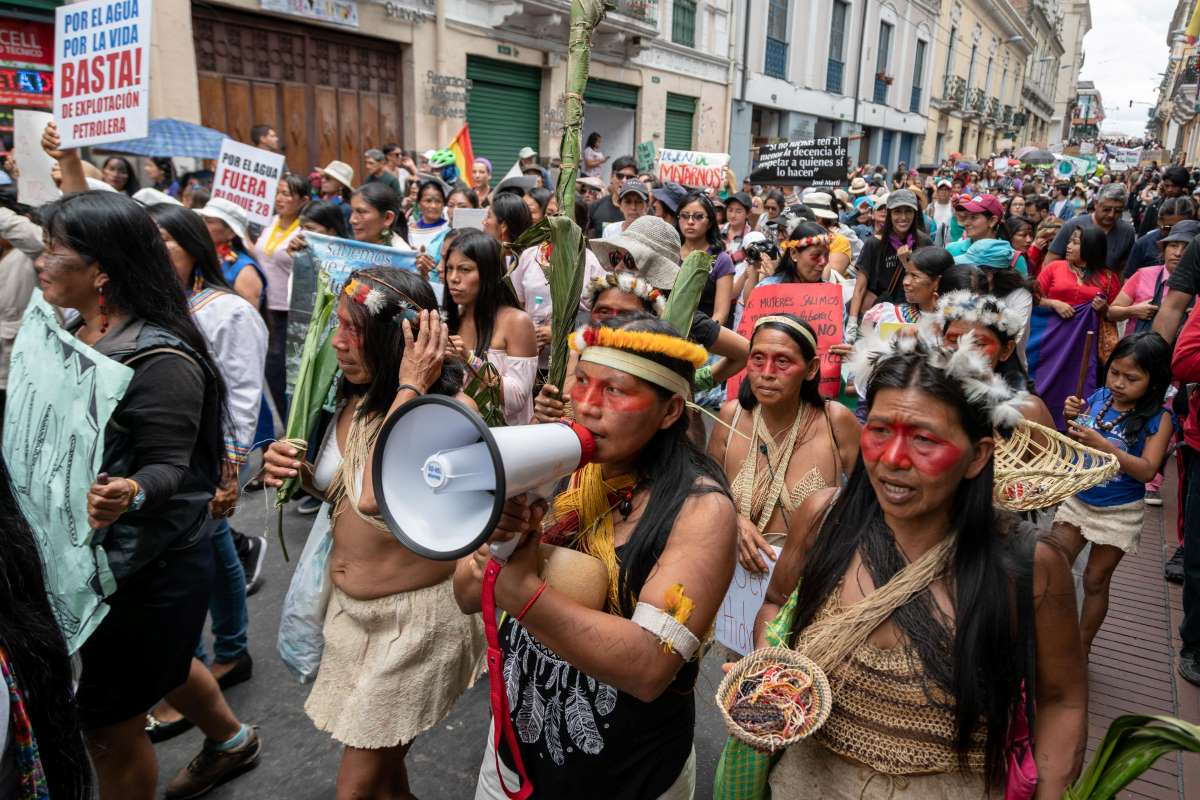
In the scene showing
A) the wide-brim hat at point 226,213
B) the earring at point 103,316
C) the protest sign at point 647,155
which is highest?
the protest sign at point 647,155

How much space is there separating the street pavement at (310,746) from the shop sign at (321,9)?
10417 millimetres

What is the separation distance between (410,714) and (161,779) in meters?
1.31

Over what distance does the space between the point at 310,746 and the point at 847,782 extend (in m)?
2.33

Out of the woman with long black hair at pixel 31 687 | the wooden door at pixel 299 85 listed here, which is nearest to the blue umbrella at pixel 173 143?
the wooden door at pixel 299 85

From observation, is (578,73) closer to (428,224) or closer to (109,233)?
(109,233)

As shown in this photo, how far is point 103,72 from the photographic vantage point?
4883mm

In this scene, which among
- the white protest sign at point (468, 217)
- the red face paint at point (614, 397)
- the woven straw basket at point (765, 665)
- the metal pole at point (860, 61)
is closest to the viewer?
the woven straw basket at point (765, 665)

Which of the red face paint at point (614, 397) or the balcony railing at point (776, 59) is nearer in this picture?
the red face paint at point (614, 397)

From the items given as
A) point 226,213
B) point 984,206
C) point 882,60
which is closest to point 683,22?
point 984,206

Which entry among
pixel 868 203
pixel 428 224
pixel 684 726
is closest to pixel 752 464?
pixel 684 726

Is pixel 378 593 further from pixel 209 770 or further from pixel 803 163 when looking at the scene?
pixel 803 163

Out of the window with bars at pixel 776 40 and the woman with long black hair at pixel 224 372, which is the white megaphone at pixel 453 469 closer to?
the woman with long black hair at pixel 224 372

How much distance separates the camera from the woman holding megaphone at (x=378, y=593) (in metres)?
2.33

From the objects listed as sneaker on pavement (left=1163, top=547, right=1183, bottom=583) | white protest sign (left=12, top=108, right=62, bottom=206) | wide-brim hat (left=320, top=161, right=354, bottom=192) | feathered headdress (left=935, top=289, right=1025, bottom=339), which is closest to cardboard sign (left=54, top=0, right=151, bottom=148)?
white protest sign (left=12, top=108, right=62, bottom=206)
